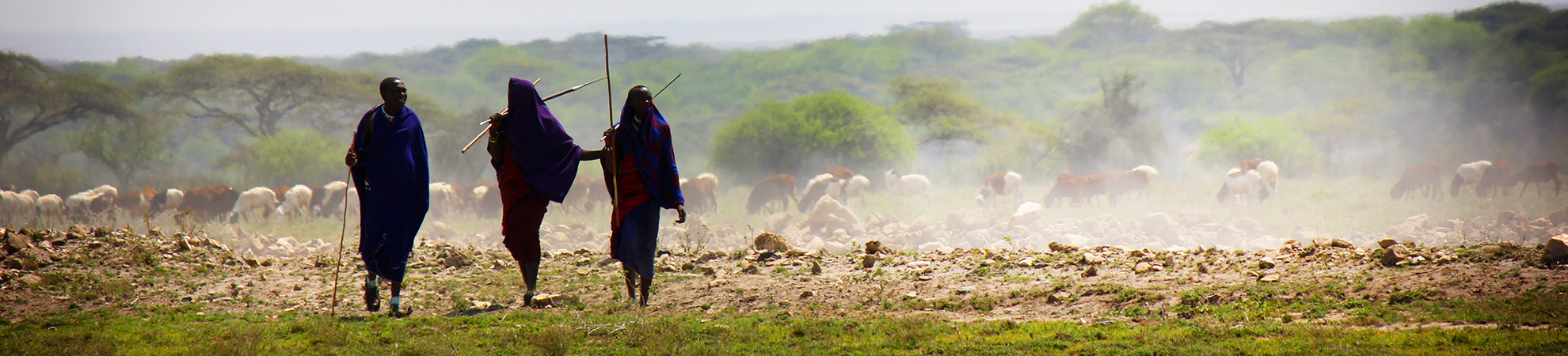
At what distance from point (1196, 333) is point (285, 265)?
26.2 feet

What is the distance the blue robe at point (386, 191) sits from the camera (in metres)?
5.82

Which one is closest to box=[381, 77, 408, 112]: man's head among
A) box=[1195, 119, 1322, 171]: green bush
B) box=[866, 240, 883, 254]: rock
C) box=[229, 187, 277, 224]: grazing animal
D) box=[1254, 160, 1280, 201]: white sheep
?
box=[866, 240, 883, 254]: rock

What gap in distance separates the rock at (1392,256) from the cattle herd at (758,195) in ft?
52.7

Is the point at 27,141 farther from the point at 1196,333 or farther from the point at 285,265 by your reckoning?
the point at 1196,333

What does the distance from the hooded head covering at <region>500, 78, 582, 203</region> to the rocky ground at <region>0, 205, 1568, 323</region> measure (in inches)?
33.0

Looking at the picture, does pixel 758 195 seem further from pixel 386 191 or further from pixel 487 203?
pixel 386 191

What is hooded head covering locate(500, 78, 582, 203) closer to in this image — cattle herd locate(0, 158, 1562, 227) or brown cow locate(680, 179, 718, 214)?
cattle herd locate(0, 158, 1562, 227)

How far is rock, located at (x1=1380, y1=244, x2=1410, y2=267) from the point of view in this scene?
6.36 m

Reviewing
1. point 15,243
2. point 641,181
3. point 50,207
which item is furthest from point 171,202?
point 641,181

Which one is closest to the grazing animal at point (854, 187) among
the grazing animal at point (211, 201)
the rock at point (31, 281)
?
the grazing animal at point (211, 201)

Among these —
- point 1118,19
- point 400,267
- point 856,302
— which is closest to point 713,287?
point 856,302

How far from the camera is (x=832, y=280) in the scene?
7.15 meters

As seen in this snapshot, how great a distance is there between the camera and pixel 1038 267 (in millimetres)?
7297

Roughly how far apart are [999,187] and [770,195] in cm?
671
